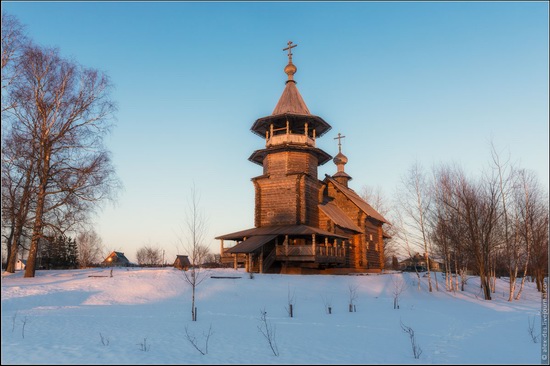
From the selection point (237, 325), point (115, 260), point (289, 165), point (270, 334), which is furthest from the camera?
point (115, 260)

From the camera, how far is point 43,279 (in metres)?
20.6

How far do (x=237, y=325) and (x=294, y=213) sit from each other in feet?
58.5

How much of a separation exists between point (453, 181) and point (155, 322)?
24.2 m

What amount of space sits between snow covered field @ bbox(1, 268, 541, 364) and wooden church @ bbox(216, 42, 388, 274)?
4013mm

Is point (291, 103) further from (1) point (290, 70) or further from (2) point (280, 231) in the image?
(2) point (280, 231)

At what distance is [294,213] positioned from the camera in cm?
3072

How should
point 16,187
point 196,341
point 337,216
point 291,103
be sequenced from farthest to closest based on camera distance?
point 337,216 < point 291,103 < point 16,187 < point 196,341

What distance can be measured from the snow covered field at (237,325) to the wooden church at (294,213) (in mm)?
4013

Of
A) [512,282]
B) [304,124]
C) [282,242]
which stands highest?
[304,124]

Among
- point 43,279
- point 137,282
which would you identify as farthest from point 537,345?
point 43,279

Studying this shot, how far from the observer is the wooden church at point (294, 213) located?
28.0 meters

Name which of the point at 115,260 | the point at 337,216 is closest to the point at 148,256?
the point at 115,260

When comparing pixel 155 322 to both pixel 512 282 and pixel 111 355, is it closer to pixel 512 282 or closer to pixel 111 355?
pixel 111 355

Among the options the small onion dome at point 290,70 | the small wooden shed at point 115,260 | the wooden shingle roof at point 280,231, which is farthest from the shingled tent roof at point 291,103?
the small wooden shed at point 115,260
